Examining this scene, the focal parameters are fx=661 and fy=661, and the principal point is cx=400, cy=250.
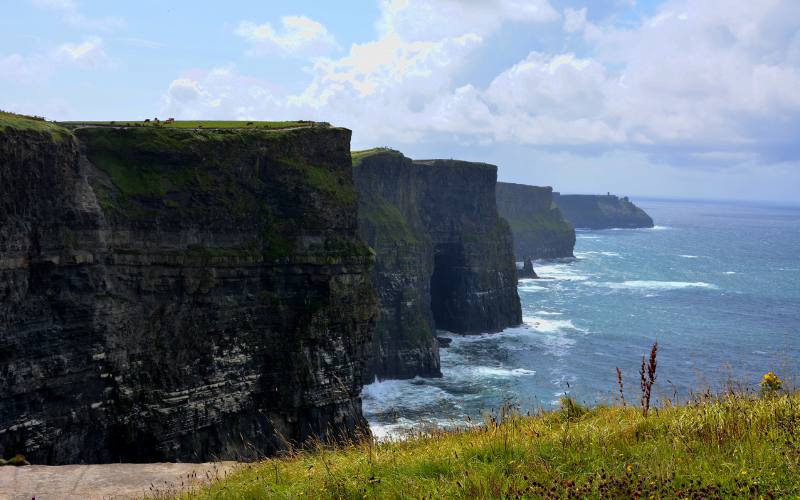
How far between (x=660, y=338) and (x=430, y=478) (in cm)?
8705

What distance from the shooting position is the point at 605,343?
285 ft

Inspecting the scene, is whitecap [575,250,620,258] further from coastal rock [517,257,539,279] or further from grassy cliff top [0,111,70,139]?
grassy cliff top [0,111,70,139]

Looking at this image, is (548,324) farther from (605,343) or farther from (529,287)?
(529,287)

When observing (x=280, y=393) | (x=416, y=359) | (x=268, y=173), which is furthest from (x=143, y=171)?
(x=416, y=359)

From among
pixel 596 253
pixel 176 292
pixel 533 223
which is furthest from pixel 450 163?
pixel 596 253

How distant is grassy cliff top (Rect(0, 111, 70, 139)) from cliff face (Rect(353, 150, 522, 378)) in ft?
138

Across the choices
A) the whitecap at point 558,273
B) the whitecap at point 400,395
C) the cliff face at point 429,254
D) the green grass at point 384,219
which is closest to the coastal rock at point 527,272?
the whitecap at point 558,273

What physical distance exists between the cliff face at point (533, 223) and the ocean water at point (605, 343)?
1654 cm

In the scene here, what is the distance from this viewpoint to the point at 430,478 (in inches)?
364

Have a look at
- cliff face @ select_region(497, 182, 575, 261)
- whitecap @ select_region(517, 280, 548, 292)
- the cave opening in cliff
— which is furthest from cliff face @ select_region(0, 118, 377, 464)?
cliff face @ select_region(497, 182, 575, 261)

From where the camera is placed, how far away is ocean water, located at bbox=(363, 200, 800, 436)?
2477 inches

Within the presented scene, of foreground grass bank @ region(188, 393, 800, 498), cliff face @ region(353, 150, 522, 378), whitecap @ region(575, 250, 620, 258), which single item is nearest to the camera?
foreground grass bank @ region(188, 393, 800, 498)

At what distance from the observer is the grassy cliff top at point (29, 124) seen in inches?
1319

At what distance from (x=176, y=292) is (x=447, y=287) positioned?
61.5m
